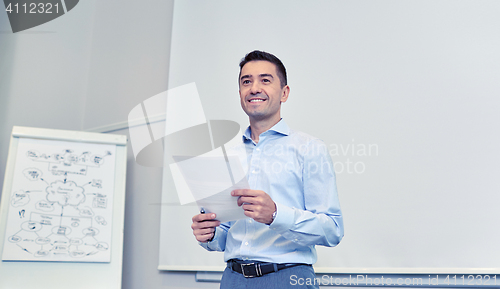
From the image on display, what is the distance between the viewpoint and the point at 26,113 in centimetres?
275

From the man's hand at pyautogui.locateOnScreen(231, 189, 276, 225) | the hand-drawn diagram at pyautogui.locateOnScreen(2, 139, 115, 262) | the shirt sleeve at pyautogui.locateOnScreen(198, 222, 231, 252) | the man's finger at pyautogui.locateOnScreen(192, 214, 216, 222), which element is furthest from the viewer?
the hand-drawn diagram at pyautogui.locateOnScreen(2, 139, 115, 262)

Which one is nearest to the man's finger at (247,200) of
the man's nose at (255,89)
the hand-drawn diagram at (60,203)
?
the man's nose at (255,89)

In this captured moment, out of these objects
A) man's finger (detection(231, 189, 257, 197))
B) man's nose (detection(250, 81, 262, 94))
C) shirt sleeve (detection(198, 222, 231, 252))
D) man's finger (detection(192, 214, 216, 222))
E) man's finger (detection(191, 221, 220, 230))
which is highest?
man's nose (detection(250, 81, 262, 94))

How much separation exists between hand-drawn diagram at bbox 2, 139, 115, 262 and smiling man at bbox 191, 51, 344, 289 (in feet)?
4.18

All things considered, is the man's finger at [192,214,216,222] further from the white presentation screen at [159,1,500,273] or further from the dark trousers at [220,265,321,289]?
the white presentation screen at [159,1,500,273]

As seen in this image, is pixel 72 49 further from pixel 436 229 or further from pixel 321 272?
pixel 436 229

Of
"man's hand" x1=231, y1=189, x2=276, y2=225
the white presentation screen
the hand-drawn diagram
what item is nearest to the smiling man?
"man's hand" x1=231, y1=189, x2=276, y2=225

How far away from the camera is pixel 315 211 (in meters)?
1.17

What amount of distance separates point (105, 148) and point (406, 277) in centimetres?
183

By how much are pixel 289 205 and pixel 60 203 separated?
64.5 inches

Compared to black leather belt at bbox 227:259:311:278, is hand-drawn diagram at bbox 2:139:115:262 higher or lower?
higher

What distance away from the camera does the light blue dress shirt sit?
108 centimetres

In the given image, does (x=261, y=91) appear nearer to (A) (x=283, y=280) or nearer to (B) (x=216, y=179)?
(B) (x=216, y=179)

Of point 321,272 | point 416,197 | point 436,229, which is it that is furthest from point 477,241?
point 321,272
